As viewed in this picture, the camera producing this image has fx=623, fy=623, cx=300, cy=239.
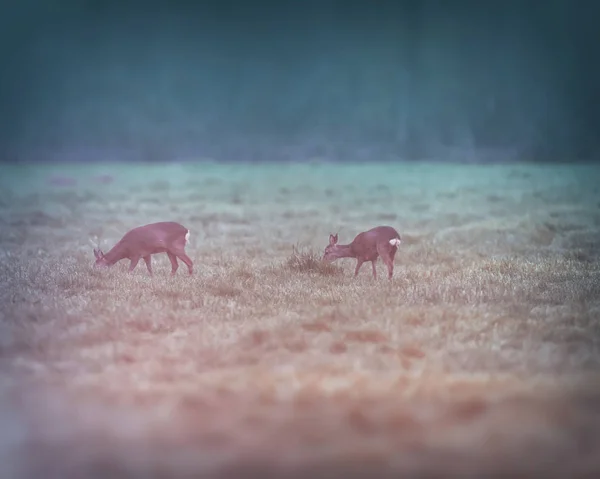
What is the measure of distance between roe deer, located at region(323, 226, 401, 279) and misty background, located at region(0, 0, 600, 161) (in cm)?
269

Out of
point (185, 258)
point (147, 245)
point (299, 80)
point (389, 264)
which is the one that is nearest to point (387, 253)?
point (389, 264)

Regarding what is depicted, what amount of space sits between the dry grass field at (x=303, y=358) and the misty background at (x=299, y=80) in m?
1.33

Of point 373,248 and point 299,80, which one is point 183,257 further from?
point 299,80

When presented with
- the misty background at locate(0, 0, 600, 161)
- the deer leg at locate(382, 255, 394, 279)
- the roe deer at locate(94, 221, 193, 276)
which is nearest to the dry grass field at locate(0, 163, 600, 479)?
the deer leg at locate(382, 255, 394, 279)

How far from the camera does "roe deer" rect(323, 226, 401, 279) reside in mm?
6773

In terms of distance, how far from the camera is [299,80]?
362 inches

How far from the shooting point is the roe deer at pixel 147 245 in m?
6.97

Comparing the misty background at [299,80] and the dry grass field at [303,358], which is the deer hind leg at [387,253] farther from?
the misty background at [299,80]

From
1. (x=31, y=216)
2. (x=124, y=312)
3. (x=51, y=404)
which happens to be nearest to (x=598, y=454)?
(x=51, y=404)

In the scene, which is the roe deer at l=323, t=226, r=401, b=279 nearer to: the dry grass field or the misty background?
the dry grass field

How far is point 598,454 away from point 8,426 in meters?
3.15

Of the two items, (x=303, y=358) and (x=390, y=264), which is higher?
(x=390, y=264)

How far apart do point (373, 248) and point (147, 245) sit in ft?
8.26

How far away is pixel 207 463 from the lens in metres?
3.07
